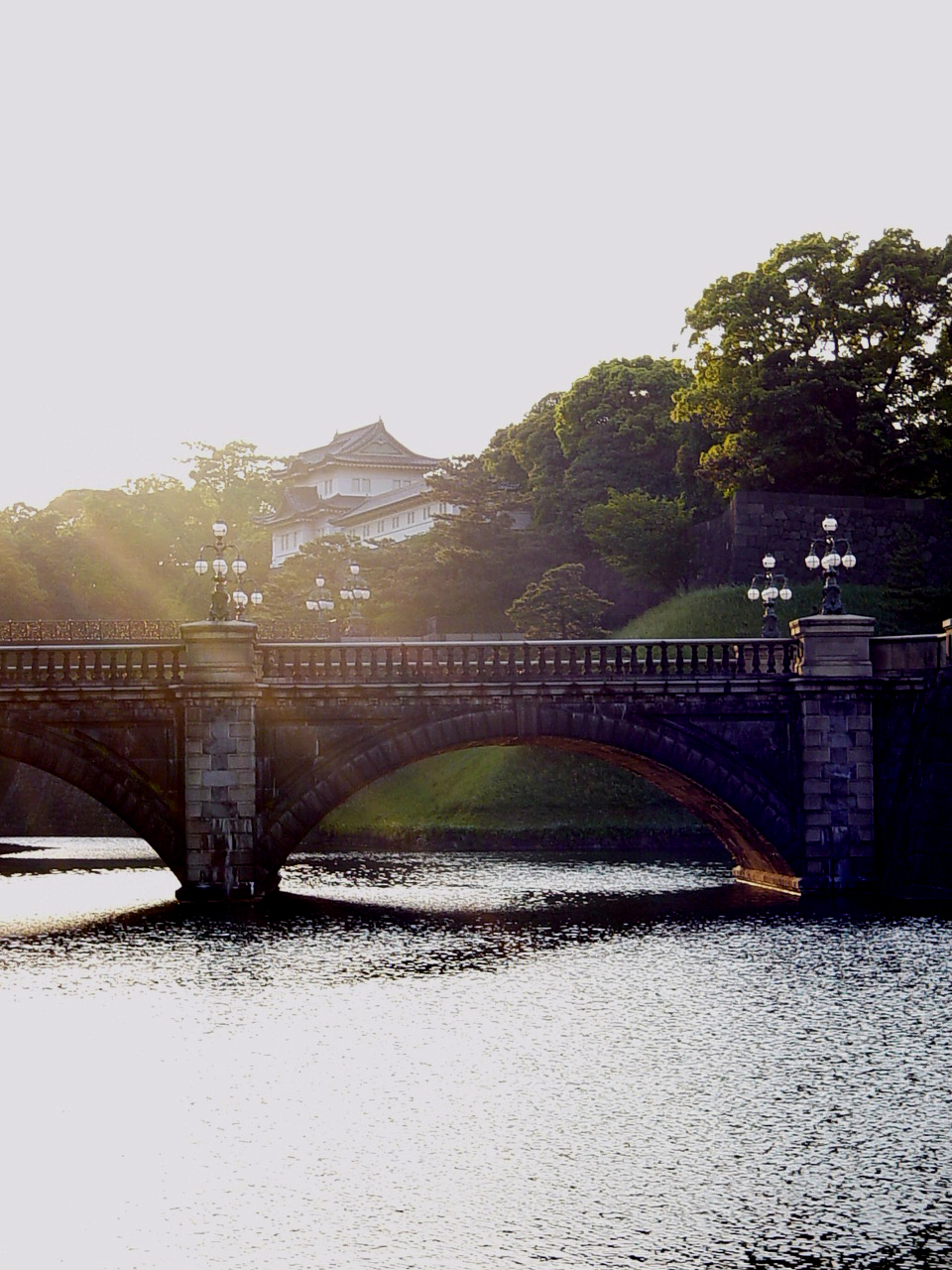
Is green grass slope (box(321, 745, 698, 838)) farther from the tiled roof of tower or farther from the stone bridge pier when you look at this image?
the tiled roof of tower

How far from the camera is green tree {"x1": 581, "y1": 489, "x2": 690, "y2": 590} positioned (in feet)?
259

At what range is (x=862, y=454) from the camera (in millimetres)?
73500

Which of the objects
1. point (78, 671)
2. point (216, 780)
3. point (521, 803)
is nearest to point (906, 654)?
point (216, 780)

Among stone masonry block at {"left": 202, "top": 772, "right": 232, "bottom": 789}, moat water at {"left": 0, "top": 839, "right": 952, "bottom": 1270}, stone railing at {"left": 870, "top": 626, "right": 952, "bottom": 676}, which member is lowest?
moat water at {"left": 0, "top": 839, "right": 952, "bottom": 1270}

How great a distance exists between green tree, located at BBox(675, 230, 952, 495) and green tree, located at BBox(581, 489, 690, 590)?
5.42 metres

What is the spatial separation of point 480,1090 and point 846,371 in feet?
178

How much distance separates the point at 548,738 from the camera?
144 feet

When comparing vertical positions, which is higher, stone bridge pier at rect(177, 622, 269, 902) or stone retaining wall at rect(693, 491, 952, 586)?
stone retaining wall at rect(693, 491, 952, 586)

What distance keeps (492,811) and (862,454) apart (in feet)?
75.3

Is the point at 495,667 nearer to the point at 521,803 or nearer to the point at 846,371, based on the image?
the point at 521,803

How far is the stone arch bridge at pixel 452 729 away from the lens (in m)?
42.4

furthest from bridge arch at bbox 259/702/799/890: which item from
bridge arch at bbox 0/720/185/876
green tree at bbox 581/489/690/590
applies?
green tree at bbox 581/489/690/590

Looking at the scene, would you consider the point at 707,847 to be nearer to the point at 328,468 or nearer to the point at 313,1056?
the point at 313,1056

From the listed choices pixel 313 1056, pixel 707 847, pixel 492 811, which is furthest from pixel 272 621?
pixel 313 1056
